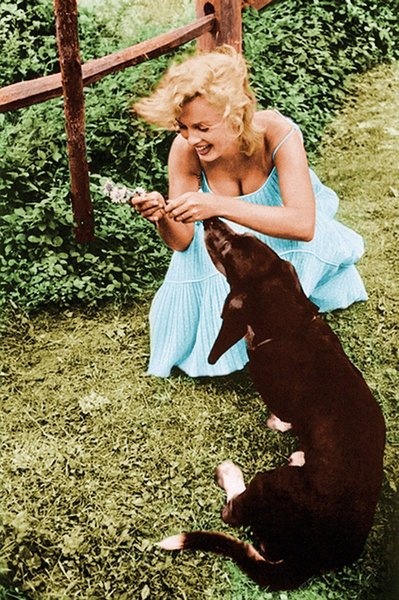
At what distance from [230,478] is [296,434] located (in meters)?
0.22

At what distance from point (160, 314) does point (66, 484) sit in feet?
1.82

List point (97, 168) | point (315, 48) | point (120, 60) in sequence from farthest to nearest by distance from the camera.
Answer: point (315, 48) → point (97, 168) → point (120, 60)

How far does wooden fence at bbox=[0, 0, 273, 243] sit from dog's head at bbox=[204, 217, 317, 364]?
48 centimetres

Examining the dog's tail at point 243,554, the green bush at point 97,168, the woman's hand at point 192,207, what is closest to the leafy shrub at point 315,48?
the green bush at point 97,168

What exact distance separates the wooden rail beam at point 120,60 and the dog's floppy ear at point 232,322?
2.33 feet

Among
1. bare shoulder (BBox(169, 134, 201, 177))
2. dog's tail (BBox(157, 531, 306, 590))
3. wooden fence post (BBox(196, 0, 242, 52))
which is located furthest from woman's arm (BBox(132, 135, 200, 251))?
dog's tail (BBox(157, 531, 306, 590))

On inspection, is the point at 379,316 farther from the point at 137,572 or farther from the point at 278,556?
the point at 137,572

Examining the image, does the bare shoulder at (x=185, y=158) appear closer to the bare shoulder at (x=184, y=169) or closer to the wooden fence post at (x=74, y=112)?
the bare shoulder at (x=184, y=169)

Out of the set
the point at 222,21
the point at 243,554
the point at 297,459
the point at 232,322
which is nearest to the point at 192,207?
the point at 232,322

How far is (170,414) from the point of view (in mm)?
2340

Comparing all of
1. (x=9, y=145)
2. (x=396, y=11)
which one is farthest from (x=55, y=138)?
(x=396, y=11)

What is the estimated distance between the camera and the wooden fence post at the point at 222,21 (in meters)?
2.30

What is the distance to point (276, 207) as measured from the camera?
213cm

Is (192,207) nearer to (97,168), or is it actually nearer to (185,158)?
(185,158)
